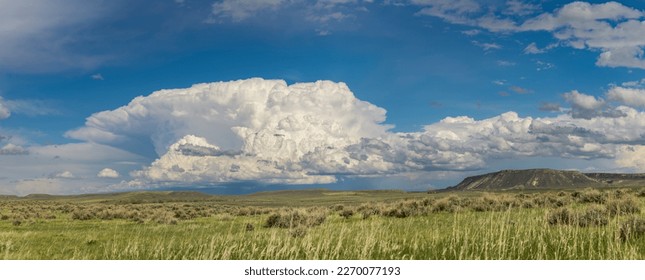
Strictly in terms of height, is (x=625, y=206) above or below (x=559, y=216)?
above

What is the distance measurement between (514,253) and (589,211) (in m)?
9.78

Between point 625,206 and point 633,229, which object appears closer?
point 633,229

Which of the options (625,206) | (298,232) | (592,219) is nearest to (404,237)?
(298,232)

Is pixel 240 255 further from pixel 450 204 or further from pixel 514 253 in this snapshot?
pixel 450 204

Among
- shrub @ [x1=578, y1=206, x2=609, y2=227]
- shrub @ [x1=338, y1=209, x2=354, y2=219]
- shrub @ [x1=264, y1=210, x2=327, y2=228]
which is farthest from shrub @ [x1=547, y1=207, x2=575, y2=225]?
shrub @ [x1=338, y1=209, x2=354, y2=219]

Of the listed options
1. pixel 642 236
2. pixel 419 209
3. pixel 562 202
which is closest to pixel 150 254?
pixel 642 236

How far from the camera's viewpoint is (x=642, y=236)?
1633 centimetres

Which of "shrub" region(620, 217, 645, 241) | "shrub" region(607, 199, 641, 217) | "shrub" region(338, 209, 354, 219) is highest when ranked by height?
"shrub" region(607, 199, 641, 217)

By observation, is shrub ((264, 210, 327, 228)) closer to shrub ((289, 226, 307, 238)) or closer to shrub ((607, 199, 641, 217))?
shrub ((289, 226, 307, 238))

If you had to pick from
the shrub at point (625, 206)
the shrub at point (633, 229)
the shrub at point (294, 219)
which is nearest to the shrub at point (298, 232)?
the shrub at point (294, 219)

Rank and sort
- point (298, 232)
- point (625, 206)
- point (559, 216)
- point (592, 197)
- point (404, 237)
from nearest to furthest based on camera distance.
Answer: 1. point (404, 237)
2. point (559, 216)
3. point (298, 232)
4. point (625, 206)
5. point (592, 197)

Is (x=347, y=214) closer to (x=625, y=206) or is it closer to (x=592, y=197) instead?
(x=592, y=197)

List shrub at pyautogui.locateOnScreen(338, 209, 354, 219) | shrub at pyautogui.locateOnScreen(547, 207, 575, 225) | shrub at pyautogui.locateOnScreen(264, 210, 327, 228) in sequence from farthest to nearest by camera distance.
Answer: shrub at pyautogui.locateOnScreen(338, 209, 354, 219) < shrub at pyautogui.locateOnScreen(264, 210, 327, 228) < shrub at pyautogui.locateOnScreen(547, 207, 575, 225)

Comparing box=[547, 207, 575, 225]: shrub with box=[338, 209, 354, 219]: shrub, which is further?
box=[338, 209, 354, 219]: shrub
